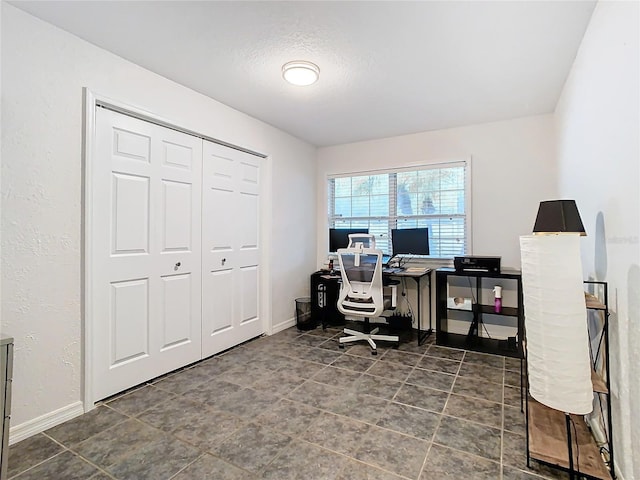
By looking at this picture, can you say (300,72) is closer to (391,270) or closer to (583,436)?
(391,270)

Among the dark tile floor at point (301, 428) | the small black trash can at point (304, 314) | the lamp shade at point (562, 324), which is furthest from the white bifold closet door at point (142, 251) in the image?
the lamp shade at point (562, 324)

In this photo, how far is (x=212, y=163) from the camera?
10.6 feet

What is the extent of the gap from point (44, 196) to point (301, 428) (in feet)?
7.06

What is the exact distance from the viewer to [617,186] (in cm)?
158

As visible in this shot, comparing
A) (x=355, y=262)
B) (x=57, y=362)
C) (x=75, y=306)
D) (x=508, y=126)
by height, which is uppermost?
(x=508, y=126)

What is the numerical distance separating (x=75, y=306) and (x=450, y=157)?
3955 mm

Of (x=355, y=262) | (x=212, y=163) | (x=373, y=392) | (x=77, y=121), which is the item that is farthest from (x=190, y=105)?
(x=373, y=392)

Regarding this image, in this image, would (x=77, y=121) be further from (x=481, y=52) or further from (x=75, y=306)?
(x=481, y=52)

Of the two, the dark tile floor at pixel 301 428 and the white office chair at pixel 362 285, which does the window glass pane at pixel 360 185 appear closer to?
the white office chair at pixel 362 285

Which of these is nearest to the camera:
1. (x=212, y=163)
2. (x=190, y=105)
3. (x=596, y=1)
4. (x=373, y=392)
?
(x=596, y=1)

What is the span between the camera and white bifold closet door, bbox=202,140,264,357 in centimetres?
319

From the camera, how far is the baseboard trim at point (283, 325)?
399cm

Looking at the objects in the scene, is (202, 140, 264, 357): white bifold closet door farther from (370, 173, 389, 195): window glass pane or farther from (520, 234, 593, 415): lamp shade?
A: (520, 234, 593, 415): lamp shade

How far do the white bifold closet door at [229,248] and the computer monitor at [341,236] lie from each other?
106cm
